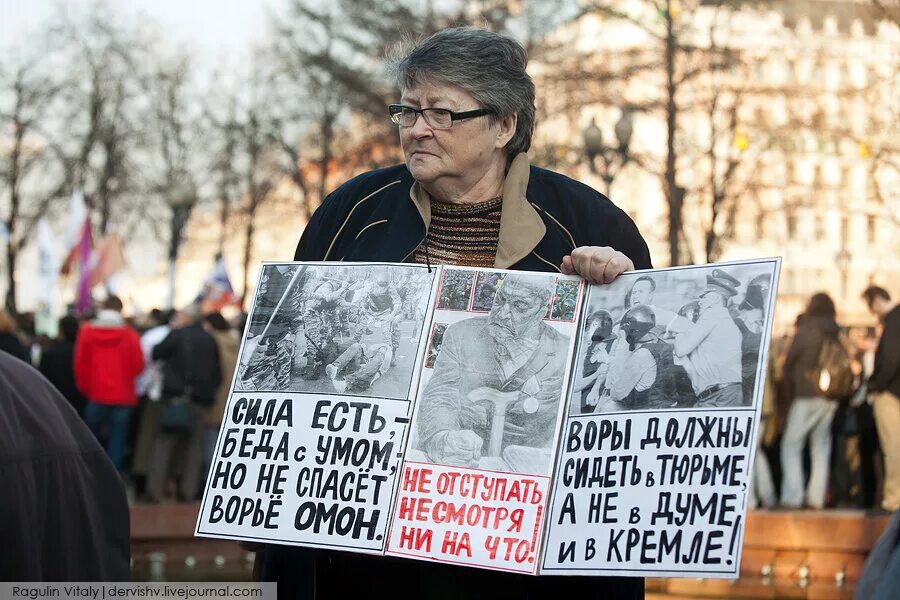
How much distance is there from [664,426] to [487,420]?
0.40 m

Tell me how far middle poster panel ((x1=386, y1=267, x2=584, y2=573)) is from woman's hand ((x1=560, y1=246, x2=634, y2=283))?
5 centimetres

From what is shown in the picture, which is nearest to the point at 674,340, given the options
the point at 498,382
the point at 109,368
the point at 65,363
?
the point at 498,382

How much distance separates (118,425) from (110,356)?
693mm

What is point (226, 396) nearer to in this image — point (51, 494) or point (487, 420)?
point (487, 420)

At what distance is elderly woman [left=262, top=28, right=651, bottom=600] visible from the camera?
3627 mm

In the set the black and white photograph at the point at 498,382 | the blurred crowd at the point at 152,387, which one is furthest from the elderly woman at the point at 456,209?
the blurred crowd at the point at 152,387

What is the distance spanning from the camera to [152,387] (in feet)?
47.1

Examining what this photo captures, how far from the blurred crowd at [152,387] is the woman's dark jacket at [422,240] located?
9.68 meters

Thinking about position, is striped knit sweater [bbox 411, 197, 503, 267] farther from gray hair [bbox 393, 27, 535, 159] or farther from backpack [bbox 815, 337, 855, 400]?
backpack [bbox 815, 337, 855, 400]

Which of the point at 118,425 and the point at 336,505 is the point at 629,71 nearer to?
the point at 118,425

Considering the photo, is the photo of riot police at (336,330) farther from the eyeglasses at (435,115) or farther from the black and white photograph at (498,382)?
the eyeglasses at (435,115)

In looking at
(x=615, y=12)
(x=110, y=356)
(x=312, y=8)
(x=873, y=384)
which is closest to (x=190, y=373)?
(x=110, y=356)

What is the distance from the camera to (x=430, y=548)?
333cm

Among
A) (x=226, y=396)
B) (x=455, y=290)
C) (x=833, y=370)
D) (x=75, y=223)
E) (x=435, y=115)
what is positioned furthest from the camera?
(x=75, y=223)
